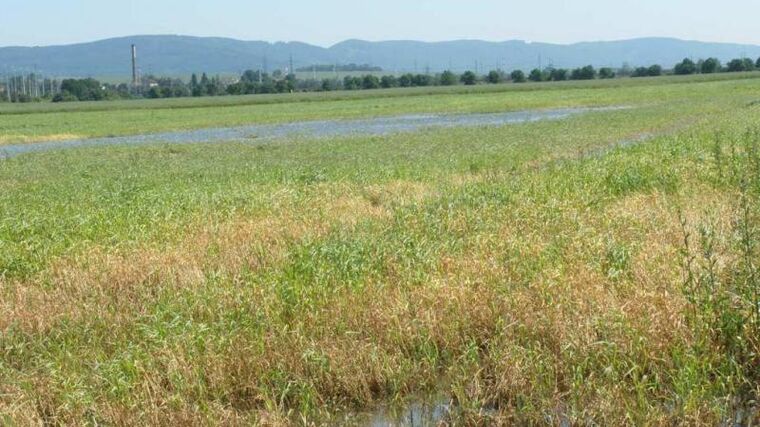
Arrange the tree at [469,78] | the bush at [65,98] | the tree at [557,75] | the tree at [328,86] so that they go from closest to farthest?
the bush at [65,98] < the tree at [328,86] < the tree at [469,78] < the tree at [557,75]

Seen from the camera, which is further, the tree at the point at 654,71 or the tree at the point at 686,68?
the tree at the point at 654,71

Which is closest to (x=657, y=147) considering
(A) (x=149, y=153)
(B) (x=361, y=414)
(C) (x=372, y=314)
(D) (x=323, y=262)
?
(D) (x=323, y=262)

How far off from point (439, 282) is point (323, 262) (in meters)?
1.72

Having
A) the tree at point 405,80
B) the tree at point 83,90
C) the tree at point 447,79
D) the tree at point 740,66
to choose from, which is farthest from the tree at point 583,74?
the tree at point 83,90

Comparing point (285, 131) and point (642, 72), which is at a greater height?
point (642, 72)

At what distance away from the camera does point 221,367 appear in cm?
684

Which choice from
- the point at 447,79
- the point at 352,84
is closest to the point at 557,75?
the point at 447,79

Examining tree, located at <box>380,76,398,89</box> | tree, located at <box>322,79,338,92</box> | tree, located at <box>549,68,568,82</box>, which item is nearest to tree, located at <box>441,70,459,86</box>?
tree, located at <box>380,76,398,89</box>

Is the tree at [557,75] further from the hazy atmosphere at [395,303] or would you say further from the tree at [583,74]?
the hazy atmosphere at [395,303]

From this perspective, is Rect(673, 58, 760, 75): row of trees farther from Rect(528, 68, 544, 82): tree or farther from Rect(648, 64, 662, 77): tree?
Rect(528, 68, 544, 82): tree

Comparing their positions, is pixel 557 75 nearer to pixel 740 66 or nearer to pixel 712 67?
pixel 712 67

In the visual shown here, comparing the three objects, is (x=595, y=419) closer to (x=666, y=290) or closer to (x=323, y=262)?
(x=666, y=290)

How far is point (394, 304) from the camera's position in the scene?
25.9 feet

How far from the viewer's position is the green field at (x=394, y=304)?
6242 mm
